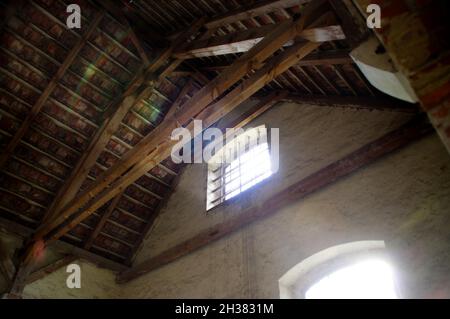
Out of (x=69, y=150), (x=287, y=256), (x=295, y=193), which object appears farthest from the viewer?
(x=69, y=150)

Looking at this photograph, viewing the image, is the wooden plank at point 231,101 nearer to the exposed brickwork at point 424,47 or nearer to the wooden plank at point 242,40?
the wooden plank at point 242,40

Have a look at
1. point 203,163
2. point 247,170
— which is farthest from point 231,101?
point 203,163

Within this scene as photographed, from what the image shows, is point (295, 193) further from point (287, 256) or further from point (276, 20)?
point (276, 20)

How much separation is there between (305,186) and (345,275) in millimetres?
1499

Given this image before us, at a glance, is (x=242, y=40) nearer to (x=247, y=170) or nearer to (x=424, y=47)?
(x=247, y=170)

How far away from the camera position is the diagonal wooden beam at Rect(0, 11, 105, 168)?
7660 mm

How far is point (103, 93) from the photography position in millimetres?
8305

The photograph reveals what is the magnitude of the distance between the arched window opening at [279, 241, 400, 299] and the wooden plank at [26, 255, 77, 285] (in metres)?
4.81

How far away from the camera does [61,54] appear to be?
25.3ft

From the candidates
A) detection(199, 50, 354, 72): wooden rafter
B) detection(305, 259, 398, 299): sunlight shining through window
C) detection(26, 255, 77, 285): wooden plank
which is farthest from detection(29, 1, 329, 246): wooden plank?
detection(305, 259, 398, 299): sunlight shining through window

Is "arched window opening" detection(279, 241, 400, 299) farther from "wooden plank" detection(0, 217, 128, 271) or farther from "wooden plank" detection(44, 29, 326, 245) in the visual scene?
"wooden plank" detection(0, 217, 128, 271)

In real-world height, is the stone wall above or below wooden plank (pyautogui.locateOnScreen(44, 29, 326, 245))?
below

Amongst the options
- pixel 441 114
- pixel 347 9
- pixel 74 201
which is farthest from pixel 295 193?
pixel 441 114

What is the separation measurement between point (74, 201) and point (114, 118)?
1.82 m
